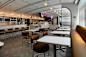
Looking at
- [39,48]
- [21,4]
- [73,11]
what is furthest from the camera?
[73,11]

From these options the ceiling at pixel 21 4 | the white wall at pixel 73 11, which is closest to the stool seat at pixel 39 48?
the ceiling at pixel 21 4

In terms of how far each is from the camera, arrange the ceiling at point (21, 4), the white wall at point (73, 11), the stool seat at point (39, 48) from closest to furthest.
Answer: the stool seat at point (39, 48), the ceiling at point (21, 4), the white wall at point (73, 11)

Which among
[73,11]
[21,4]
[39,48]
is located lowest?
[39,48]

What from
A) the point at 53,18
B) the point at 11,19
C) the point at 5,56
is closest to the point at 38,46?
the point at 5,56

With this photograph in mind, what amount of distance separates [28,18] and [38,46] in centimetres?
1153

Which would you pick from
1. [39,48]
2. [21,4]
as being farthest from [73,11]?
[39,48]

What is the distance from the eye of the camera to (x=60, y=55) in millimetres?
4605

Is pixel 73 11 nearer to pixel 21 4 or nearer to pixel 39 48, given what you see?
pixel 21 4

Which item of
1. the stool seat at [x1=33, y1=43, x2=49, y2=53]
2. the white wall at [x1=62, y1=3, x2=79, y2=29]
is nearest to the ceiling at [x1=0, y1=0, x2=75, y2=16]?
the white wall at [x1=62, y1=3, x2=79, y2=29]

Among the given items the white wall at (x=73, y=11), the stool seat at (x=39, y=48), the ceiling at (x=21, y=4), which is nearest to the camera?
the stool seat at (x=39, y=48)

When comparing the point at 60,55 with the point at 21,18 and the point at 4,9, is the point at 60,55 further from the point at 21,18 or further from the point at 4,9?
the point at 21,18

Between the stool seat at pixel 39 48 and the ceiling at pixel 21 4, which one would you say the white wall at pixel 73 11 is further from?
the stool seat at pixel 39 48

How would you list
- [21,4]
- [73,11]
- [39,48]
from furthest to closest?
1. [73,11]
2. [21,4]
3. [39,48]

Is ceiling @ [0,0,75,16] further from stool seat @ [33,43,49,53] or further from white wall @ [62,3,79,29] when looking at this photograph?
stool seat @ [33,43,49,53]
